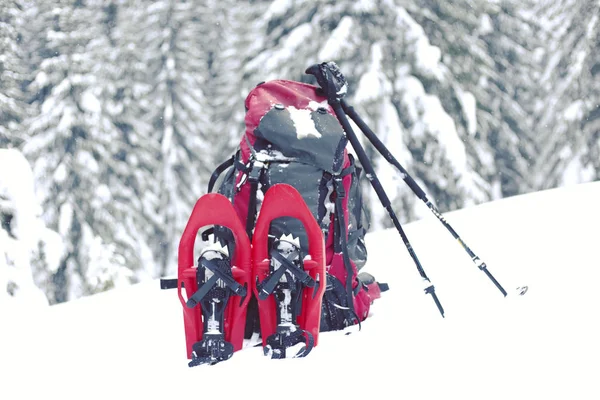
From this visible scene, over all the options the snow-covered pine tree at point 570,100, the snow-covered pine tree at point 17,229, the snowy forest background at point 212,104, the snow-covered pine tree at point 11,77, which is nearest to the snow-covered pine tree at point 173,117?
the snowy forest background at point 212,104

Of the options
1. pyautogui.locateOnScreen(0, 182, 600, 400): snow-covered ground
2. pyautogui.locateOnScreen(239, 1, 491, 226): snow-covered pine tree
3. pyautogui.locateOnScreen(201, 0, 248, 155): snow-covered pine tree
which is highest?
pyautogui.locateOnScreen(201, 0, 248, 155): snow-covered pine tree

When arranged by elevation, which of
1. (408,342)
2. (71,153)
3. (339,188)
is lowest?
(408,342)

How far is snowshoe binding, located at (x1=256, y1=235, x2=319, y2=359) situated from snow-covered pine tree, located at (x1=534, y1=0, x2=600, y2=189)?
50.6 feet

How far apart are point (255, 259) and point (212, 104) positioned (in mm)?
19659

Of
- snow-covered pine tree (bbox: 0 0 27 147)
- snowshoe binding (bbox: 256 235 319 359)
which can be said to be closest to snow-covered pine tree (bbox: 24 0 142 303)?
snow-covered pine tree (bbox: 0 0 27 147)

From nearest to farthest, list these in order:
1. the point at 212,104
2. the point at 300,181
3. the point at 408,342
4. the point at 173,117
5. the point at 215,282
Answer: the point at 408,342, the point at 215,282, the point at 300,181, the point at 173,117, the point at 212,104

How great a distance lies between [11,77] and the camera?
16391 millimetres

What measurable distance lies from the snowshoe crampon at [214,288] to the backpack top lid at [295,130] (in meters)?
0.52

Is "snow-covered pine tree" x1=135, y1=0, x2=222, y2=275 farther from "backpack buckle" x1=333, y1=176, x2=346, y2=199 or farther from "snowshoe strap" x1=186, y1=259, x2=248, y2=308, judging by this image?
"snowshoe strap" x1=186, y1=259, x2=248, y2=308

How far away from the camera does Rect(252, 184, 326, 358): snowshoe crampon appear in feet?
9.09

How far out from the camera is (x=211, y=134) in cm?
2128

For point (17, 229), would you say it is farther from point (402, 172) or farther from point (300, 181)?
point (402, 172)

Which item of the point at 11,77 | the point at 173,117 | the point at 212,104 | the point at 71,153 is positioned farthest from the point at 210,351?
the point at 212,104

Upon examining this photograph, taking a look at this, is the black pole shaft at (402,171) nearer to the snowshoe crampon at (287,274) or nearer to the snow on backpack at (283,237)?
the snow on backpack at (283,237)
